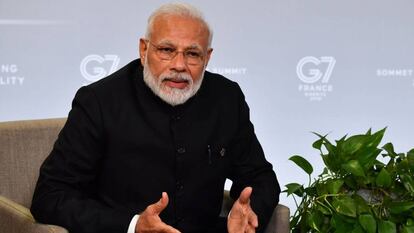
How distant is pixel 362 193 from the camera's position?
107 inches

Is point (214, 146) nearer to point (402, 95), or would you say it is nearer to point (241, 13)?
point (241, 13)

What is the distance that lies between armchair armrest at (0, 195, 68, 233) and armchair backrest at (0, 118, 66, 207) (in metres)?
0.23

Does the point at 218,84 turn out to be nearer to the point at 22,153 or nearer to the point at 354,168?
the point at 354,168

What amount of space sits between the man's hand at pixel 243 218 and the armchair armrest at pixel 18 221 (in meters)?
0.48

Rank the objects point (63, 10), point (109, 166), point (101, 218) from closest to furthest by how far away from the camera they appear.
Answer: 1. point (101, 218)
2. point (109, 166)
3. point (63, 10)

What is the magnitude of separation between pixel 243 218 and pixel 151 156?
35 centimetres

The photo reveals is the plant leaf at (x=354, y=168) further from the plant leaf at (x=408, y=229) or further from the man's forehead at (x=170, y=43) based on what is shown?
the man's forehead at (x=170, y=43)

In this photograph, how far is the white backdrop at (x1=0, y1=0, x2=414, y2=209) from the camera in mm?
3834

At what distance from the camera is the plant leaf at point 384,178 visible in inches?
103

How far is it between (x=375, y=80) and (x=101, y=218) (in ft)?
6.44

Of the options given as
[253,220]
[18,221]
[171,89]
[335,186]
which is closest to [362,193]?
[335,186]

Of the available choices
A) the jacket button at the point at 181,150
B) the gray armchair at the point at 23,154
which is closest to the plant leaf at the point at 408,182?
the gray armchair at the point at 23,154

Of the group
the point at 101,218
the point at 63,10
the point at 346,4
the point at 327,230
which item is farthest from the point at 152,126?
the point at 346,4

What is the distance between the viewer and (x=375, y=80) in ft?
13.1
